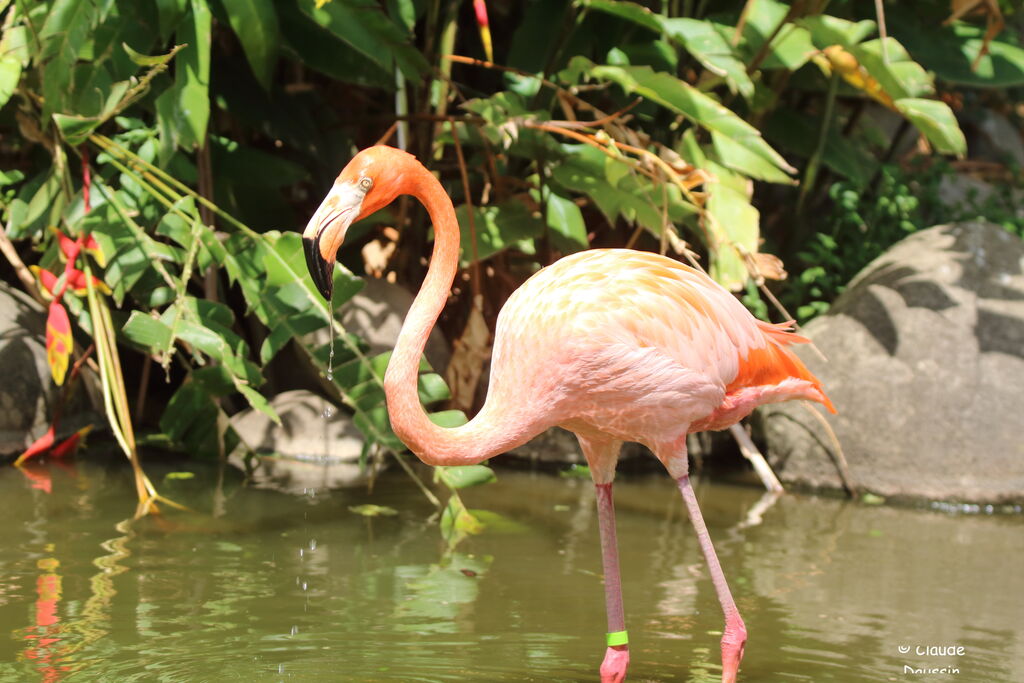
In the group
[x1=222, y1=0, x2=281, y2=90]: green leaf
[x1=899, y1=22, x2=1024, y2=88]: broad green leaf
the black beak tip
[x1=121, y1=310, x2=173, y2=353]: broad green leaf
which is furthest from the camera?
[x1=899, y1=22, x2=1024, y2=88]: broad green leaf

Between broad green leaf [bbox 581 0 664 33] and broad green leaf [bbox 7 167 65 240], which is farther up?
broad green leaf [bbox 581 0 664 33]

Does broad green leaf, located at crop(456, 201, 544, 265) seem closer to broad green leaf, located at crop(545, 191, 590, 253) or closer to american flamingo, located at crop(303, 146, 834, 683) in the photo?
broad green leaf, located at crop(545, 191, 590, 253)

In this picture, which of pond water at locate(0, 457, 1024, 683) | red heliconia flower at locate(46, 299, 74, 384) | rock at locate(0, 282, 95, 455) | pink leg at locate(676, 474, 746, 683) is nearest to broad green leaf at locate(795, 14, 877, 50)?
pond water at locate(0, 457, 1024, 683)

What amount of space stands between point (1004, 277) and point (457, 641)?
138 inches

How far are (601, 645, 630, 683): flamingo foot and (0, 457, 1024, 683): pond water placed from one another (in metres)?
0.15

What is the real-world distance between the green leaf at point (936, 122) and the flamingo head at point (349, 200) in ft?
8.86

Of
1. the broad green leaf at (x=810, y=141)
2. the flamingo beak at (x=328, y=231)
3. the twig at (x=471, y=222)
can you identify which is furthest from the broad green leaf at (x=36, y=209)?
the broad green leaf at (x=810, y=141)

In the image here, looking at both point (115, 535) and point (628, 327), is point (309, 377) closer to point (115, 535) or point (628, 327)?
point (115, 535)

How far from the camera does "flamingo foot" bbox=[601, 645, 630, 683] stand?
2.84 meters

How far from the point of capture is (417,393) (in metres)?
2.71

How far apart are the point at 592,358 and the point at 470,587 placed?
117 cm

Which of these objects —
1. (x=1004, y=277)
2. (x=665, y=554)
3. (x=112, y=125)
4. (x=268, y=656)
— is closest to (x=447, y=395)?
(x=665, y=554)

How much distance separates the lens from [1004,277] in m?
5.47

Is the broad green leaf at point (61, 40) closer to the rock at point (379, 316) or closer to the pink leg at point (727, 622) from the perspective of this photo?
the rock at point (379, 316)
